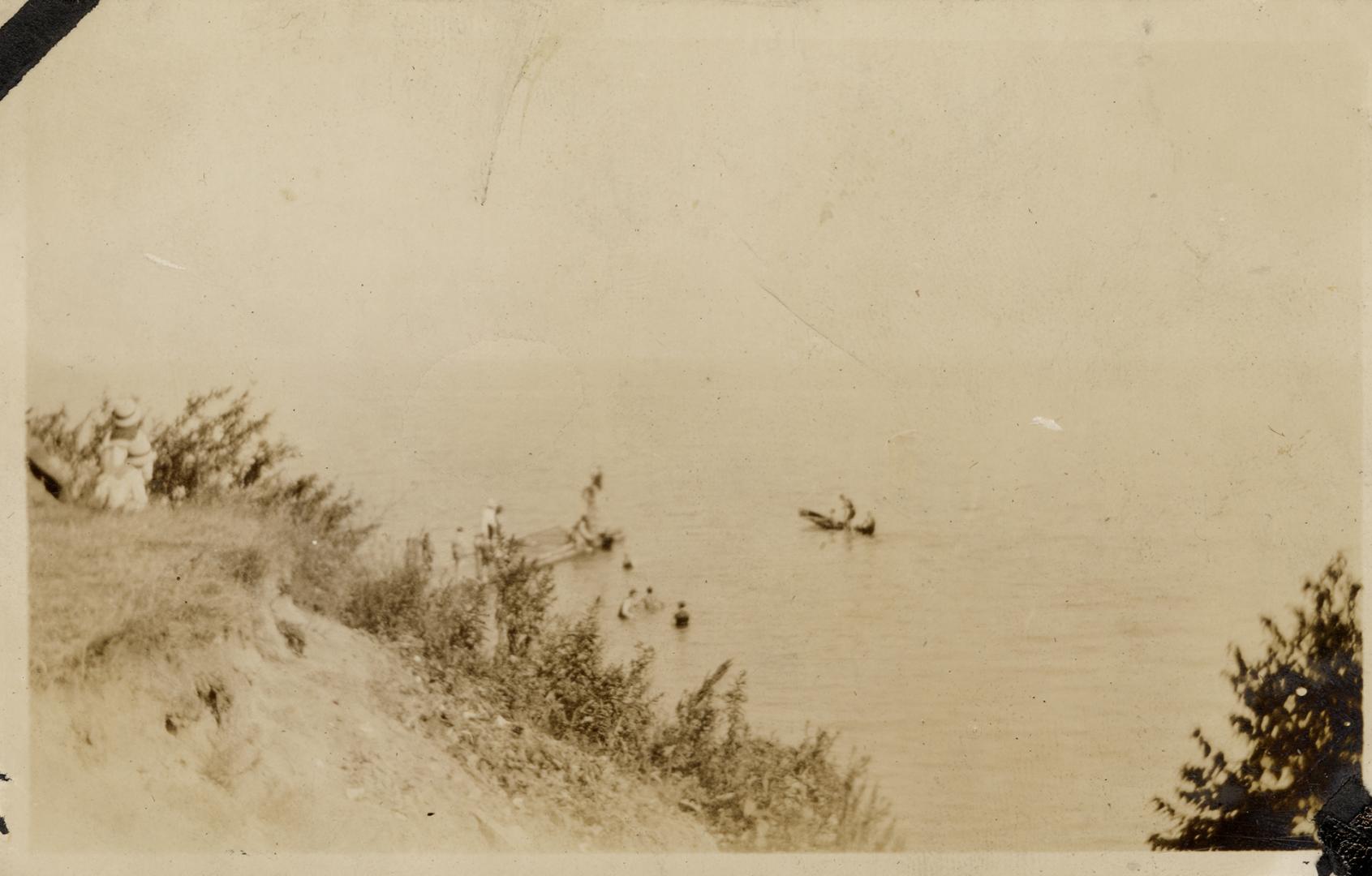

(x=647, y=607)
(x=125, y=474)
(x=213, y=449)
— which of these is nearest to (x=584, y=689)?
(x=647, y=607)

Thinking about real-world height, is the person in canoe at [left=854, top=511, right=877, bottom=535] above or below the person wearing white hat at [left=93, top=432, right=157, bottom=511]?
above

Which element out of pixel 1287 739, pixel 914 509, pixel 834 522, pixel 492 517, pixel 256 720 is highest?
pixel 914 509

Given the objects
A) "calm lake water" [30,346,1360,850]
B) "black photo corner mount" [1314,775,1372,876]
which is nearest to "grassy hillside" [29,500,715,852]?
"calm lake water" [30,346,1360,850]

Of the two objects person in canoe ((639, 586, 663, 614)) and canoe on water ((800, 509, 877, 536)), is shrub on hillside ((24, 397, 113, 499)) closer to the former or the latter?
person in canoe ((639, 586, 663, 614))

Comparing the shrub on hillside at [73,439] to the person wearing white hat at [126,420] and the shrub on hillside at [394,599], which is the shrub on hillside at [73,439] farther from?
the shrub on hillside at [394,599]

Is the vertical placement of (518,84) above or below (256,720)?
above

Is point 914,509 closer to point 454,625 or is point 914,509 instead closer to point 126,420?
point 454,625

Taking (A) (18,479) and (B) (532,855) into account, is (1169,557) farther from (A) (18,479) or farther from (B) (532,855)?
(A) (18,479)
